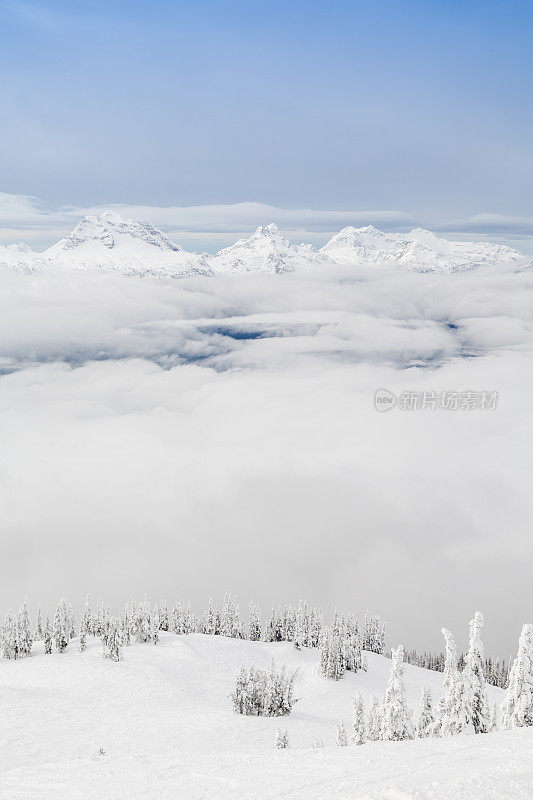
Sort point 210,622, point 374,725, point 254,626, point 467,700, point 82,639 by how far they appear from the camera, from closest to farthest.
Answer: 1. point 467,700
2. point 374,725
3. point 82,639
4. point 254,626
5. point 210,622

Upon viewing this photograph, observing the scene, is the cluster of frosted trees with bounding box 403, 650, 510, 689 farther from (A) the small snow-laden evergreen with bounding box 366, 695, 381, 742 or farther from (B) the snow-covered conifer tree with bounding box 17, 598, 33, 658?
(A) the small snow-laden evergreen with bounding box 366, 695, 381, 742

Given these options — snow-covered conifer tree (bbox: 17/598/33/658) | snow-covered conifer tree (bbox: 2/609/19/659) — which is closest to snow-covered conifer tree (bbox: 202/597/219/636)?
snow-covered conifer tree (bbox: 17/598/33/658)

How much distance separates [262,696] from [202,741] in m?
14.3

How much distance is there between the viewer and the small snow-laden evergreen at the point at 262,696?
55.8 meters

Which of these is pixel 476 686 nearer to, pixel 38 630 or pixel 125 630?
pixel 125 630

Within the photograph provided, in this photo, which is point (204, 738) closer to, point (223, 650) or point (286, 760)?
point (286, 760)

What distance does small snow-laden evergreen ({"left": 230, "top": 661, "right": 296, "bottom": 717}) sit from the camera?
55750 mm

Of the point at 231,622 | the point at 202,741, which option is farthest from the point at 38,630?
the point at 202,741

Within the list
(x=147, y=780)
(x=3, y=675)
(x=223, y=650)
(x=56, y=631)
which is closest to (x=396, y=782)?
(x=147, y=780)

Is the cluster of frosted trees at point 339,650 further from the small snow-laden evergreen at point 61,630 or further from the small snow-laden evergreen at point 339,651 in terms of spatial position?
the small snow-laden evergreen at point 61,630

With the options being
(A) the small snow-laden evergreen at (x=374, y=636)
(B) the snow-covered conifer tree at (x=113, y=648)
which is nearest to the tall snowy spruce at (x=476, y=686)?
(B) the snow-covered conifer tree at (x=113, y=648)

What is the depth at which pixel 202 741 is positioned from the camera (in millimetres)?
43812

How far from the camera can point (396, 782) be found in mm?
14789

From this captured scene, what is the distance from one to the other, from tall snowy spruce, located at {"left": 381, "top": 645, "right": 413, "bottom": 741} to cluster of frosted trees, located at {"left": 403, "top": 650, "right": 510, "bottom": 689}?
96355mm
